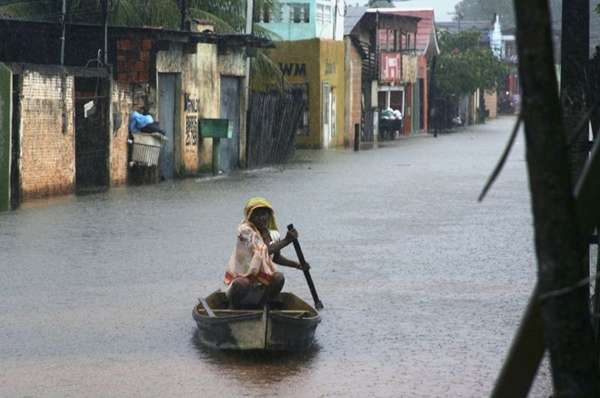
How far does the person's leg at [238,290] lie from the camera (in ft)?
38.9

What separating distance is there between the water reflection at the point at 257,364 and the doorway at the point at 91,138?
19232 millimetres

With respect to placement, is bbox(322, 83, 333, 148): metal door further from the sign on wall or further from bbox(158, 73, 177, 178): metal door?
bbox(158, 73, 177, 178): metal door

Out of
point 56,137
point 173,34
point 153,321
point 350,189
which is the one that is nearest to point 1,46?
point 173,34

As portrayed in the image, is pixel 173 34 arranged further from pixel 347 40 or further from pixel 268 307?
pixel 347 40

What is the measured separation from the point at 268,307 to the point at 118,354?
1.19 m

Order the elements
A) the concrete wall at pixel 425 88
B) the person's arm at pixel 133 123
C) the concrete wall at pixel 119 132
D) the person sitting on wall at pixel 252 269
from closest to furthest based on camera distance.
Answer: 1. the person sitting on wall at pixel 252 269
2. the concrete wall at pixel 119 132
3. the person's arm at pixel 133 123
4. the concrete wall at pixel 425 88

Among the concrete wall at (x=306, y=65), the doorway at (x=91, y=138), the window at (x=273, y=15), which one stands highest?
the window at (x=273, y=15)

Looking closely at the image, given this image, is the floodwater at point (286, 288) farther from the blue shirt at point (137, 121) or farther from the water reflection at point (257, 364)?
the blue shirt at point (137, 121)

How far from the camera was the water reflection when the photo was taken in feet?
35.8

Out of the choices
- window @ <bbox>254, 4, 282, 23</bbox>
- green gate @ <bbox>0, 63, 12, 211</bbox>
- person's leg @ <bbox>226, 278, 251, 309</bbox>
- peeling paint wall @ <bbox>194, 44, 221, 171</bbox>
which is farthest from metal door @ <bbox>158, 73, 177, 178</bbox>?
window @ <bbox>254, 4, 282, 23</bbox>

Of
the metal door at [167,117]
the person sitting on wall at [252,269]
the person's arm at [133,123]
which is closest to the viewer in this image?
the person sitting on wall at [252,269]

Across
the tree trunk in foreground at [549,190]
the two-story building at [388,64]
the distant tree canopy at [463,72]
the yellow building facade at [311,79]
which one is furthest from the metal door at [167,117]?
the distant tree canopy at [463,72]

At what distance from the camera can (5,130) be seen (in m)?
25.9

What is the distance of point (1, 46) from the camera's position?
34156mm
